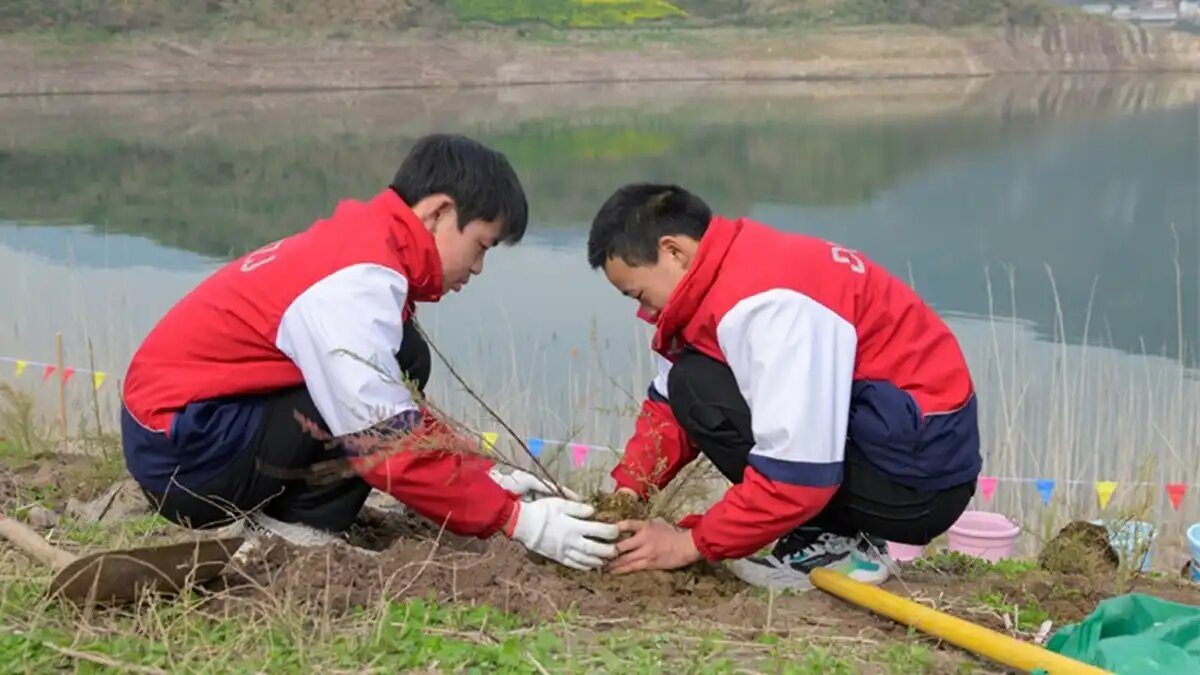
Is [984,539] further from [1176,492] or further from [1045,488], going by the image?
[1176,492]

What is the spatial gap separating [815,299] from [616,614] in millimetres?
763

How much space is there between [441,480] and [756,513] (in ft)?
2.22

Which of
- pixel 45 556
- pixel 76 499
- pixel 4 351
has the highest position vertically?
pixel 45 556

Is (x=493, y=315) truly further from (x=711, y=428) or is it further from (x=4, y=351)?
(x=711, y=428)

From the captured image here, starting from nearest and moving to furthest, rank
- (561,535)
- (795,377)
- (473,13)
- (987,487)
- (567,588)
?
(795,377)
(567,588)
(561,535)
(987,487)
(473,13)

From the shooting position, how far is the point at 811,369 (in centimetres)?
275

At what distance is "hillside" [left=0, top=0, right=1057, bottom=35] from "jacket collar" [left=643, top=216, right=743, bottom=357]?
20779mm

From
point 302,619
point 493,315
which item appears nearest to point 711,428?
point 302,619

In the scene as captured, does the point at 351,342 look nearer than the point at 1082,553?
Yes

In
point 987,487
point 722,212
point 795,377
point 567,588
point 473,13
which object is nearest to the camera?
point 795,377

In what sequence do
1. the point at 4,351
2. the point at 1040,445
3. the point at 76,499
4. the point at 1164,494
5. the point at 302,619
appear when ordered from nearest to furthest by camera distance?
the point at 302,619, the point at 76,499, the point at 1164,494, the point at 1040,445, the point at 4,351

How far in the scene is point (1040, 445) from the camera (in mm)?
5852

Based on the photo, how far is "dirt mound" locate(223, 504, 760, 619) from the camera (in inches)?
105

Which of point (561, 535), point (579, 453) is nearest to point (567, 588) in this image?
point (561, 535)
